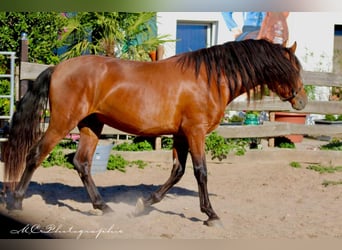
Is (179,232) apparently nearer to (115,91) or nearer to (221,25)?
(115,91)

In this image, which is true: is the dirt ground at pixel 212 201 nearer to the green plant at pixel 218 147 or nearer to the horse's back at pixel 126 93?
the green plant at pixel 218 147

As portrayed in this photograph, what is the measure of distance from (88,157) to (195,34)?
14.9 ft

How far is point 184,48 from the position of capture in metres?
8.45

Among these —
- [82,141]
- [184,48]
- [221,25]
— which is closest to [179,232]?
[82,141]

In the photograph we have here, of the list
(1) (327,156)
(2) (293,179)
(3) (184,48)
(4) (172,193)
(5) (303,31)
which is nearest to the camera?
(4) (172,193)

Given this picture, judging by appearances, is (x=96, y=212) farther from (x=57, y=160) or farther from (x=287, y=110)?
(x=287, y=110)

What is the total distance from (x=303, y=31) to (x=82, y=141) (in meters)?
5.44

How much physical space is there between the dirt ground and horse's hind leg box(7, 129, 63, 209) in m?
0.15

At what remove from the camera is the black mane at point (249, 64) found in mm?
4598

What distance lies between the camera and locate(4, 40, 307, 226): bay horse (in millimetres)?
4543

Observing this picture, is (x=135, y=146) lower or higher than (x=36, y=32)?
lower

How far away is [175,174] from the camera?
4781 mm

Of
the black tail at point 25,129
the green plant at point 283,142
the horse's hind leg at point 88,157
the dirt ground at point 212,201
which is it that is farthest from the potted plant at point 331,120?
the black tail at point 25,129

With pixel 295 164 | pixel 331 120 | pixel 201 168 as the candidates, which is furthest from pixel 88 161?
pixel 331 120
